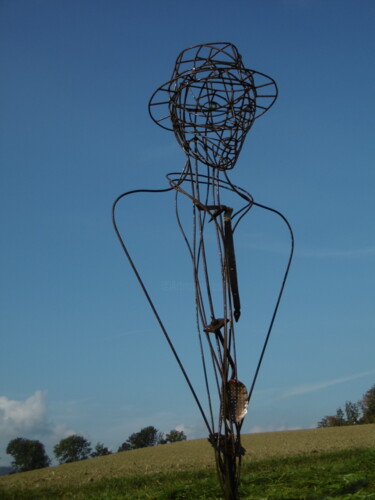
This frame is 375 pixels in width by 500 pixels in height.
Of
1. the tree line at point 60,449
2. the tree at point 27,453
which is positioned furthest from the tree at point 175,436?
the tree at point 27,453

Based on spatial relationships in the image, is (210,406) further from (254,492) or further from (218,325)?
(254,492)

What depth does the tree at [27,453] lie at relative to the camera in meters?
33.2

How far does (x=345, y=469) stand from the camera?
7.13 meters

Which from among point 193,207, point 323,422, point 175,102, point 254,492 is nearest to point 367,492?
point 254,492

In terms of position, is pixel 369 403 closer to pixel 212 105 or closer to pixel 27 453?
pixel 27 453

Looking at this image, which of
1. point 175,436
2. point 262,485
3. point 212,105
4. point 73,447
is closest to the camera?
point 212,105

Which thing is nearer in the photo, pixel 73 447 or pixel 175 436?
pixel 175 436

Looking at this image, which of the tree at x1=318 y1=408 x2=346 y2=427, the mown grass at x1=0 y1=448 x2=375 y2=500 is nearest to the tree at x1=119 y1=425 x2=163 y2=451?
the tree at x1=318 y1=408 x2=346 y2=427

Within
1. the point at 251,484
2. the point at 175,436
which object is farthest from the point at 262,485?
the point at 175,436

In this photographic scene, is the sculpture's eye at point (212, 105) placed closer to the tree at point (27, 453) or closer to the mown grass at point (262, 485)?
the mown grass at point (262, 485)

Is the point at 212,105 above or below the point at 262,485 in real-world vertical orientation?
above

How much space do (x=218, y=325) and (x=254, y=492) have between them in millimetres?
2712

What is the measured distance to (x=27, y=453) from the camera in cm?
3369

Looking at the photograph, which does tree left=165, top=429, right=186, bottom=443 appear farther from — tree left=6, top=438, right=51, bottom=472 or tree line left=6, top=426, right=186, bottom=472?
tree left=6, top=438, right=51, bottom=472
